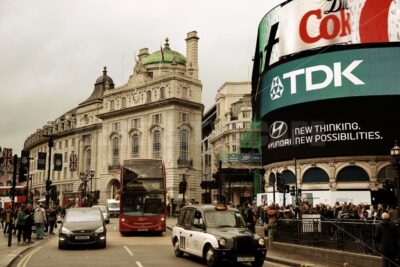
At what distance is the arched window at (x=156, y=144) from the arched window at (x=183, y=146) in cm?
370

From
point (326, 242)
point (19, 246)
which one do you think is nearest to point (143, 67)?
point (19, 246)

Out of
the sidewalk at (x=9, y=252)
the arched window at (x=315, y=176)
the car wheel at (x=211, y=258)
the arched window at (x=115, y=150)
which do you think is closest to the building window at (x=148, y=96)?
the arched window at (x=115, y=150)

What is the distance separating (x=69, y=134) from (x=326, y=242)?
90502 millimetres

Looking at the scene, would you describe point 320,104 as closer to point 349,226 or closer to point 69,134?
point 349,226

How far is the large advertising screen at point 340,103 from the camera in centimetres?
4938

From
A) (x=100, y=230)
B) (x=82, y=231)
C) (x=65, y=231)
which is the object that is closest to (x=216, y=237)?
(x=100, y=230)

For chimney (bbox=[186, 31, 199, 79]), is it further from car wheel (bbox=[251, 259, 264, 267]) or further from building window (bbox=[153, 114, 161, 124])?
car wheel (bbox=[251, 259, 264, 267])

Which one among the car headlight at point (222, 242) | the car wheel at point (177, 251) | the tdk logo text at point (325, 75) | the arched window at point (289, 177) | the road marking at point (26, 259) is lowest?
the road marking at point (26, 259)

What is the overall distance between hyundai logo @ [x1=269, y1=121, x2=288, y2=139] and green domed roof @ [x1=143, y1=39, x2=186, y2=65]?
2748 cm

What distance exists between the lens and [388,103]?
162 ft

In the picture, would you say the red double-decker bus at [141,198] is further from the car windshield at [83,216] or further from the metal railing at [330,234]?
the metal railing at [330,234]

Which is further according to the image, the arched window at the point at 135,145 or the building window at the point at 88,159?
the building window at the point at 88,159

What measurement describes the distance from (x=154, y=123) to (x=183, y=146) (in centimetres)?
604

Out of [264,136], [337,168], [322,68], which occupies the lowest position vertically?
[337,168]
